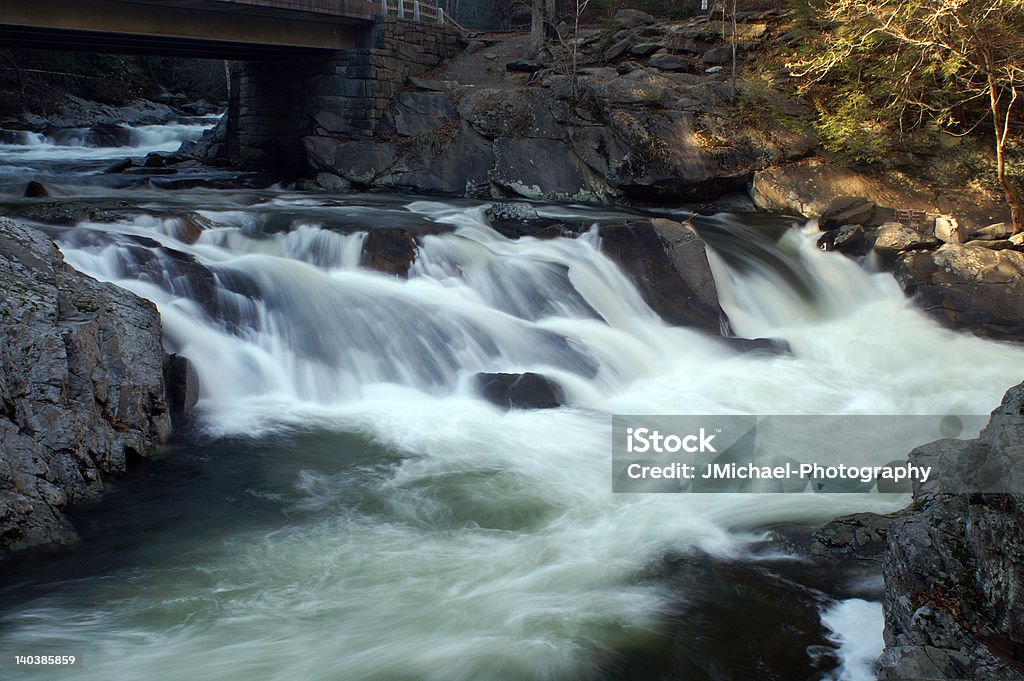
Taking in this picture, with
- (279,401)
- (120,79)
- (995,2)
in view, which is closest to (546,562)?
(279,401)

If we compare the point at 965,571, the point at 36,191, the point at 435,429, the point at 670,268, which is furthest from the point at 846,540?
the point at 36,191

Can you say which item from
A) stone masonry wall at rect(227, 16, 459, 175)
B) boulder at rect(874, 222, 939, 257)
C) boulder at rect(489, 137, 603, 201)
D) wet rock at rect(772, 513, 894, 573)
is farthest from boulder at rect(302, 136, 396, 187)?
wet rock at rect(772, 513, 894, 573)

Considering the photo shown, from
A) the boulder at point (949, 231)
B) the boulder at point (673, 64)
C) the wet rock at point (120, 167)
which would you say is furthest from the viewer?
the boulder at point (673, 64)

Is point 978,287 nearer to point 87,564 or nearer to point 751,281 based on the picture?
point 751,281

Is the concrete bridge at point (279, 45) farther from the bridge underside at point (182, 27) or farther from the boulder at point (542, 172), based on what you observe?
the boulder at point (542, 172)

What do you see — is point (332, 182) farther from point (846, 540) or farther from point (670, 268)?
point (846, 540)

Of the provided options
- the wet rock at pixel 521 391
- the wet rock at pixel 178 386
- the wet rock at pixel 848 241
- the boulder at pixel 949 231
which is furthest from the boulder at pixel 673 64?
the wet rock at pixel 178 386

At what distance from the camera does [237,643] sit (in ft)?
16.3

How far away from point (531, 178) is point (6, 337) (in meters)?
12.0

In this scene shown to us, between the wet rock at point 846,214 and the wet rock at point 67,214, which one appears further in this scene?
the wet rock at point 846,214

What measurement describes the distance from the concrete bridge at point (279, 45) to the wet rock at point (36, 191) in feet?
8.11

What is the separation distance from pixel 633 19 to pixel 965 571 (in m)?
20.6

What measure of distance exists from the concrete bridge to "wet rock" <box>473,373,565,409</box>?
10.2 m

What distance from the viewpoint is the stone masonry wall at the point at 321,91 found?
19.0 meters
